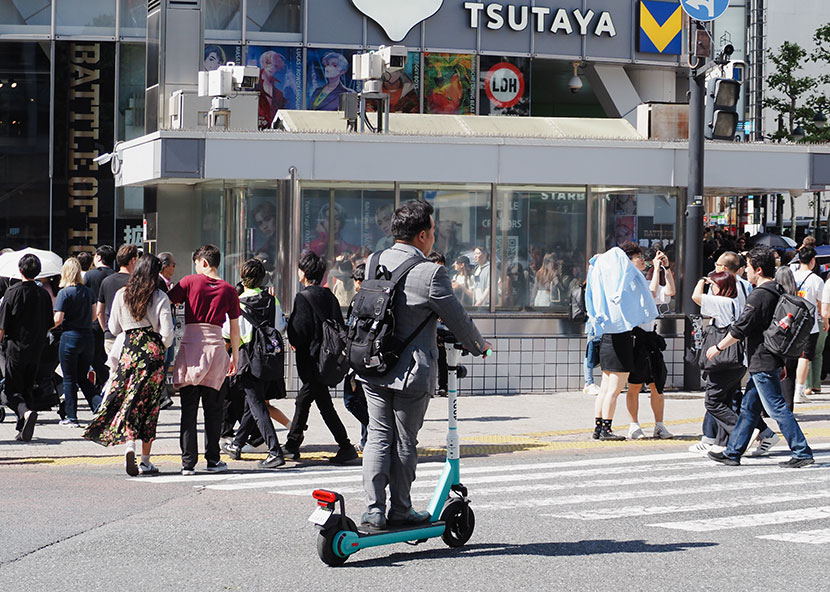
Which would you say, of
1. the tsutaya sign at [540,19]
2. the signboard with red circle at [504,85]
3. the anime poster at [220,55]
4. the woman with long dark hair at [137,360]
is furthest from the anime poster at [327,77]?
the woman with long dark hair at [137,360]

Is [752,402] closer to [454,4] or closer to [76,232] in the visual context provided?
[454,4]

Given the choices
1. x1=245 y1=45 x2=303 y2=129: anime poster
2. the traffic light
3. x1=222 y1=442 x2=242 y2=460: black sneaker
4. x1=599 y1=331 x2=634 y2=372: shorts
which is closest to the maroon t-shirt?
x1=222 y1=442 x2=242 y2=460: black sneaker

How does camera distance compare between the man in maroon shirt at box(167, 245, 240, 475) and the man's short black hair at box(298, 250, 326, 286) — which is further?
the man's short black hair at box(298, 250, 326, 286)

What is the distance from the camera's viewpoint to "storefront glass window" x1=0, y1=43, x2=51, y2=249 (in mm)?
27000

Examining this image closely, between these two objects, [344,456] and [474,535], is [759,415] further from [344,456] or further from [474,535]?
[474,535]

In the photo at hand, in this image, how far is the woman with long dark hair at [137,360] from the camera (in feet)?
32.1

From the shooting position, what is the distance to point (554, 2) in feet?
87.0

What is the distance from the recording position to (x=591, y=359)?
52.1ft

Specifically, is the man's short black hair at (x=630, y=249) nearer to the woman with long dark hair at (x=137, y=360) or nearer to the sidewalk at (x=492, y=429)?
the sidewalk at (x=492, y=429)

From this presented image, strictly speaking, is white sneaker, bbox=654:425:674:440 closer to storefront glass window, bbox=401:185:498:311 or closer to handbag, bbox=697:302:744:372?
handbag, bbox=697:302:744:372

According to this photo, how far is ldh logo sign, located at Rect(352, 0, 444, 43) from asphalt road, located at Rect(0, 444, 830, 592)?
16.0 meters

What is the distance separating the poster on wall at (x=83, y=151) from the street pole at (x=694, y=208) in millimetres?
14400

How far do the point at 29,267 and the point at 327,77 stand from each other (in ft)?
47.4

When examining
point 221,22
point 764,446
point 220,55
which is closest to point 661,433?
point 764,446
